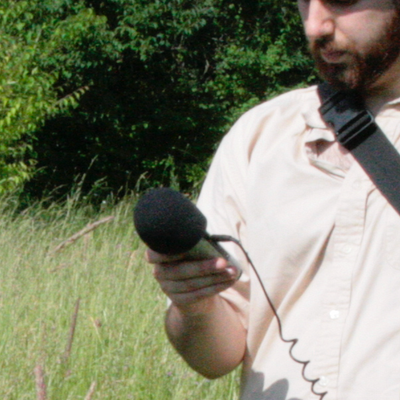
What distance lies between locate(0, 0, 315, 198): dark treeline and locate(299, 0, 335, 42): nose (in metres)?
12.9

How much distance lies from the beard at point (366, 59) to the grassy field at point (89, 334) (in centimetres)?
96

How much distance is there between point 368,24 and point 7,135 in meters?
7.81

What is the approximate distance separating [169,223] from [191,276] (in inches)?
6.9

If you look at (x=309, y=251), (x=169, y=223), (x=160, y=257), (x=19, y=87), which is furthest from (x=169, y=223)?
(x=19, y=87)

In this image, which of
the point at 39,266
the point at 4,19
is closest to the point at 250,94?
the point at 4,19

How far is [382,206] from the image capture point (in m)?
1.46

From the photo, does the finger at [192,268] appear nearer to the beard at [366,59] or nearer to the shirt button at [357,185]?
the shirt button at [357,185]

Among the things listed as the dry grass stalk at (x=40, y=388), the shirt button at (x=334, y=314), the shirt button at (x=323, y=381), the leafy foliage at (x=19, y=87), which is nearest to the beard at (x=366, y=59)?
the shirt button at (x=334, y=314)

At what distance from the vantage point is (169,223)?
1.22 meters

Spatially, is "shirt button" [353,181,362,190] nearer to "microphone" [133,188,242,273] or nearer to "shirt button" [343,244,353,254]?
"shirt button" [343,244,353,254]

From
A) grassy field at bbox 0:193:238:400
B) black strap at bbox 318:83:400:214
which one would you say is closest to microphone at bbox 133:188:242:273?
black strap at bbox 318:83:400:214

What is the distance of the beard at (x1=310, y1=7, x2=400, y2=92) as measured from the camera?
61.4 inches

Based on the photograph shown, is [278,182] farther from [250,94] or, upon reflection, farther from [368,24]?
[250,94]

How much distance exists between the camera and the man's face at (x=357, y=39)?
5.11ft
